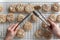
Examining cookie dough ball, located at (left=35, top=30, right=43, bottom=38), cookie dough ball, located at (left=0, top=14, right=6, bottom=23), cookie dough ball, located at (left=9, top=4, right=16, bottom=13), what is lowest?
cookie dough ball, located at (left=35, top=30, right=43, bottom=38)

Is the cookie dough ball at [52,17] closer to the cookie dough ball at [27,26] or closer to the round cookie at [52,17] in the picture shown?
the round cookie at [52,17]

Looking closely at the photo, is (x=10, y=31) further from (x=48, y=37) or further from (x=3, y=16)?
(x=48, y=37)

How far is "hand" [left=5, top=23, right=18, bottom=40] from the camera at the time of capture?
84 cm

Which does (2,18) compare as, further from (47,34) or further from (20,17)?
(47,34)

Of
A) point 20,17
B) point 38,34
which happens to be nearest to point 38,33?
point 38,34

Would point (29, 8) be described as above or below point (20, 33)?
above

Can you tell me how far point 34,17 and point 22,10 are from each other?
0.07 meters

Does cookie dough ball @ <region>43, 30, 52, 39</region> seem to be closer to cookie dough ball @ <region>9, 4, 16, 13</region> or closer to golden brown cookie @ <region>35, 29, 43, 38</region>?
golden brown cookie @ <region>35, 29, 43, 38</region>

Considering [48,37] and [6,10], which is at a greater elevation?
[6,10]

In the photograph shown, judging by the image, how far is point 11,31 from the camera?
0.84 meters

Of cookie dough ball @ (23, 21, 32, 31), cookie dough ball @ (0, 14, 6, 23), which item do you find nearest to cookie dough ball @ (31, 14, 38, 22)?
cookie dough ball @ (23, 21, 32, 31)

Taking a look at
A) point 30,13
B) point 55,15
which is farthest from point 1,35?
point 55,15

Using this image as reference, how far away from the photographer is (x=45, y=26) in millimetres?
882

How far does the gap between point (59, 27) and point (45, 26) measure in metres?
0.07
